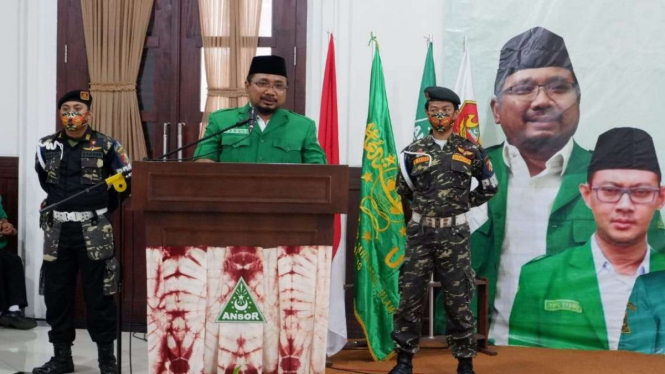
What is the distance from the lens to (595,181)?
5.22 metres

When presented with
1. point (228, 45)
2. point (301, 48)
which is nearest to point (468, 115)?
point (301, 48)

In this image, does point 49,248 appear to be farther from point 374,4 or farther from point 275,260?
point 374,4

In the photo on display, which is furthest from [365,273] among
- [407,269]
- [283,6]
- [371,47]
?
[283,6]

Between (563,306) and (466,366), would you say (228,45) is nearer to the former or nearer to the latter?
(466,366)

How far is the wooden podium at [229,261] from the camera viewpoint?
2705 mm

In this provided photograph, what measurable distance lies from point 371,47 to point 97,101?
189cm

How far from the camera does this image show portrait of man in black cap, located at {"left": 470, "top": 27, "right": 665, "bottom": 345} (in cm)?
525

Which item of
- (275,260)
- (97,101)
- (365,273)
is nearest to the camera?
(275,260)

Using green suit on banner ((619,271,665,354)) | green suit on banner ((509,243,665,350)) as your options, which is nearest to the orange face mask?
green suit on banner ((509,243,665,350))

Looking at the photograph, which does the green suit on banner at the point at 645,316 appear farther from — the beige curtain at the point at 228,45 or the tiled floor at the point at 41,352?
the tiled floor at the point at 41,352

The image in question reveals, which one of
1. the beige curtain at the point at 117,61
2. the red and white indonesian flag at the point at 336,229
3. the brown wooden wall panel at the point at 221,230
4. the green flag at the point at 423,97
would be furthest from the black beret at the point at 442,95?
the beige curtain at the point at 117,61

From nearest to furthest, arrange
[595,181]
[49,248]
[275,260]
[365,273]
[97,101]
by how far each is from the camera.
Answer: [275,260]
[49,248]
[365,273]
[595,181]
[97,101]

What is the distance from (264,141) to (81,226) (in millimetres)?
1329

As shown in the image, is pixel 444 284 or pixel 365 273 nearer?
pixel 444 284
